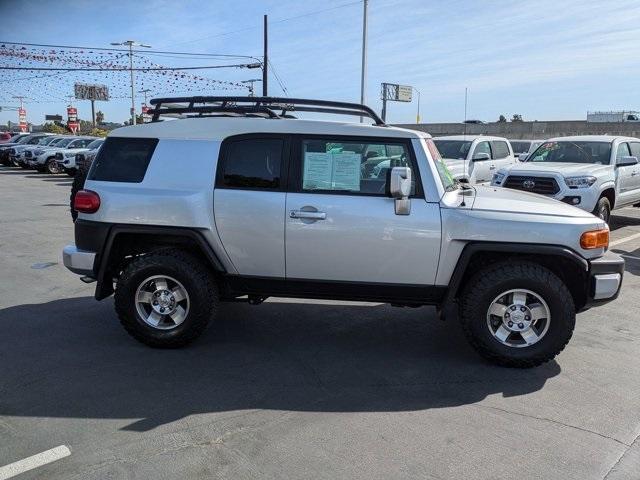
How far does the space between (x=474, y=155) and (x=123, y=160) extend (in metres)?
10.5

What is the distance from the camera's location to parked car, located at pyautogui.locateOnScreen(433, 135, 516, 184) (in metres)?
13.2

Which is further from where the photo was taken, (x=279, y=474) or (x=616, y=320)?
(x=616, y=320)

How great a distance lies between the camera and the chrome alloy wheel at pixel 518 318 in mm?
4328

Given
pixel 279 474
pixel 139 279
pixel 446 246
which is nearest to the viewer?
pixel 279 474

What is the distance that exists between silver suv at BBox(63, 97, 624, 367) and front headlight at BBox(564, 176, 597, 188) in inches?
214

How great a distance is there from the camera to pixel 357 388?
399 cm

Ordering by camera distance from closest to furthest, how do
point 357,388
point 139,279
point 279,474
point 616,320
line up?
point 279,474 < point 357,388 < point 139,279 < point 616,320

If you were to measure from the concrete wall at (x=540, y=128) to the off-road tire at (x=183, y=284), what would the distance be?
3631 centimetres

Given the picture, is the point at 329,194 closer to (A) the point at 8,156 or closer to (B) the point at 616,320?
(B) the point at 616,320

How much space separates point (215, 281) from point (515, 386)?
8.33ft

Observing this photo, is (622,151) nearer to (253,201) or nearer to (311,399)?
(253,201)

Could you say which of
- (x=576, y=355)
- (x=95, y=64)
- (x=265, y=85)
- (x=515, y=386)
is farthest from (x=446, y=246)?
(x=95, y=64)

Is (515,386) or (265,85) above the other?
(265,85)

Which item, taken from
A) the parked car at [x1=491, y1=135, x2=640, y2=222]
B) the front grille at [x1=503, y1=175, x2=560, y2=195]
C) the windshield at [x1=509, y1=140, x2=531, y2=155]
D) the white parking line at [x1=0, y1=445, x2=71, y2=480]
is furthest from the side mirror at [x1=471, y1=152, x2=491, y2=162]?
the white parking line at [x1=0, y1=445, x2=71, y2=480]
